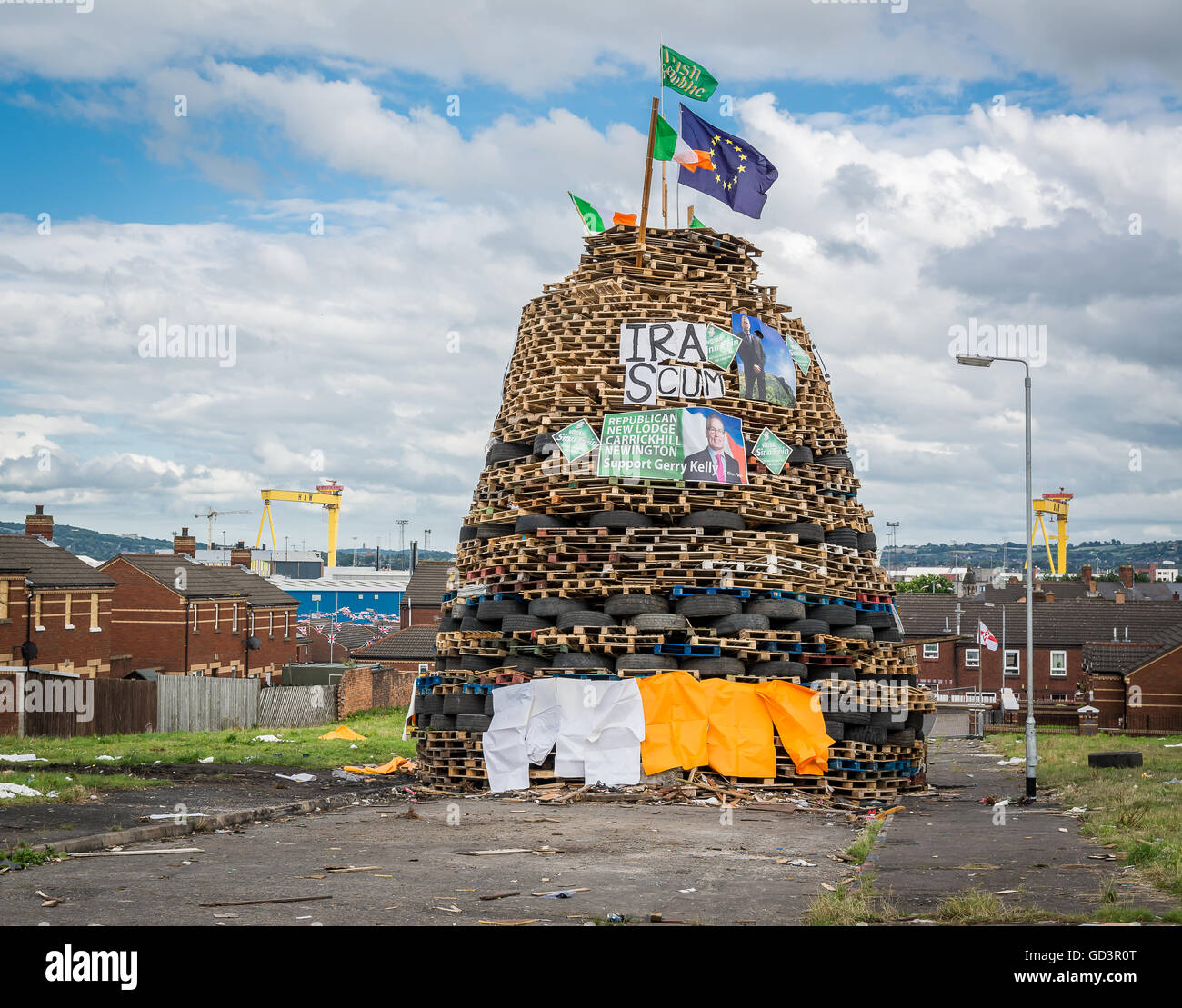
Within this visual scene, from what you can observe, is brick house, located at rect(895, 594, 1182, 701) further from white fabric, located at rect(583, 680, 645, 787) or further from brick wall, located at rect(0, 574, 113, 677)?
white fabric, located at rect(583, 680, 645, 787)

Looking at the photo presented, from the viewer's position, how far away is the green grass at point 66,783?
16984 millimetres

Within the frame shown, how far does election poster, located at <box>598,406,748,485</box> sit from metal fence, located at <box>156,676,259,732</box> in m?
17.8

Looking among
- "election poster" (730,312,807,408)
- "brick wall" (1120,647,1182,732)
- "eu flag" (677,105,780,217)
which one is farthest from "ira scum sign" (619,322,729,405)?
"brick wall" (1120,647,1182,732)

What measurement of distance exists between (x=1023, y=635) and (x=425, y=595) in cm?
3904

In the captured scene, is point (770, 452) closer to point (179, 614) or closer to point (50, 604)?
point (50, 604)

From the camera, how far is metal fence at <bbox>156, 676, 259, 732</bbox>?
109ft

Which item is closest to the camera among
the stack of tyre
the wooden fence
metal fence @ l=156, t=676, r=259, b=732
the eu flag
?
the stack of tyre

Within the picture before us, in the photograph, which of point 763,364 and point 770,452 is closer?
point 770,452

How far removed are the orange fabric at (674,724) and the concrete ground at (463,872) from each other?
1.45 meters

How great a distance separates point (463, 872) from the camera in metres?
12.1

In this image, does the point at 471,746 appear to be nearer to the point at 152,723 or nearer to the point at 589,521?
the point at 589,521

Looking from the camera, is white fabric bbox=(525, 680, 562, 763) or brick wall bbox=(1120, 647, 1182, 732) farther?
brick wall bbox=(1120, 647, 1182, 732)

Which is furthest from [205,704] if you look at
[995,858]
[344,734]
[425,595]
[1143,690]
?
[425,595]

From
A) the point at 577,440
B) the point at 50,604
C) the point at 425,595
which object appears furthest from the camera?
the point at 425,595
